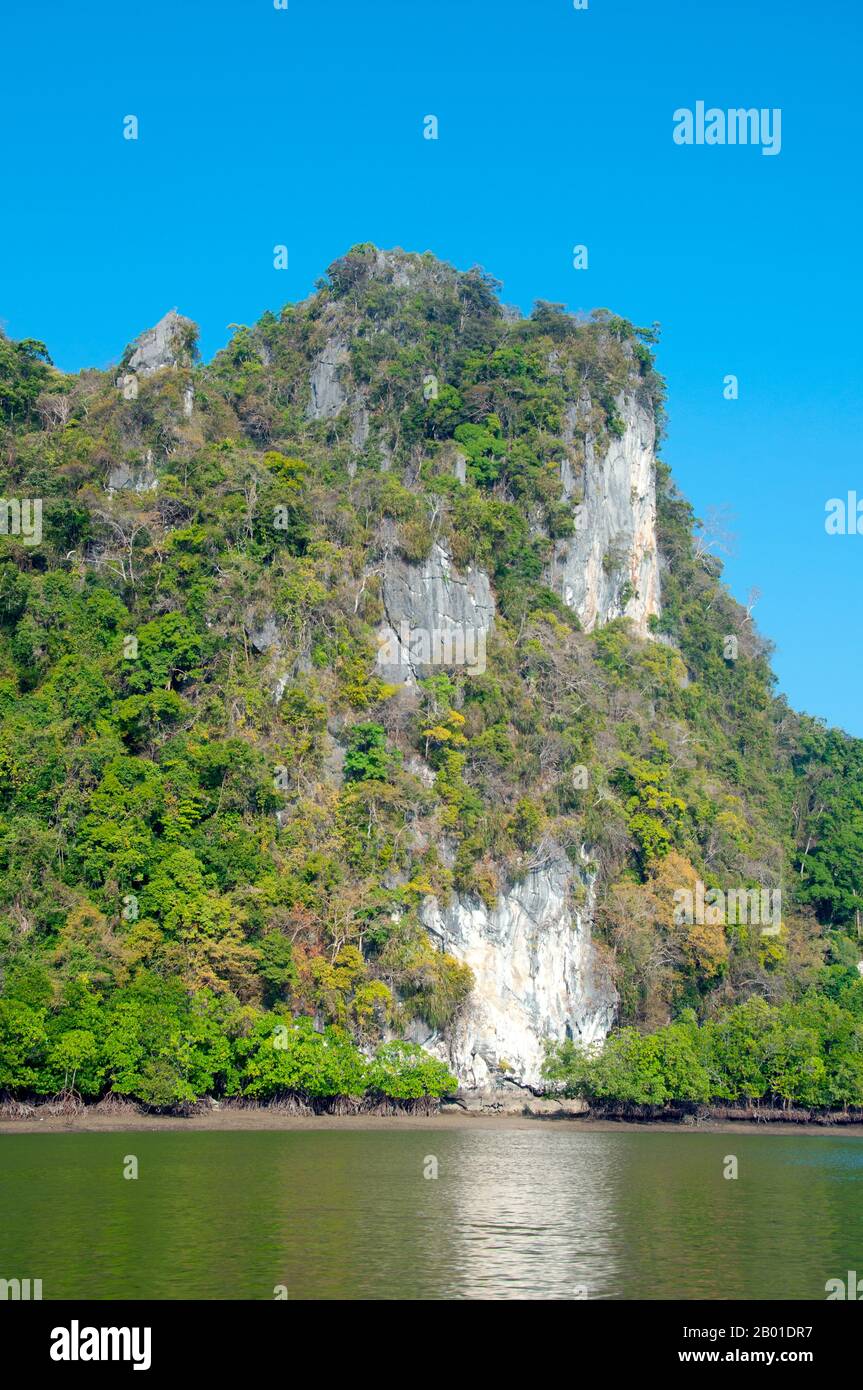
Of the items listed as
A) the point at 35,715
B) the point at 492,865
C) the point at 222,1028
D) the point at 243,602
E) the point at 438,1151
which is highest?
the point at 243,602

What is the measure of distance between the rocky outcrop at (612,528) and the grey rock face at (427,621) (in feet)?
32.4

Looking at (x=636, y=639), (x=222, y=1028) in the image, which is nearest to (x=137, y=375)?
(x=636, y=639)

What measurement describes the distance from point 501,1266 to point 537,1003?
27820 mm

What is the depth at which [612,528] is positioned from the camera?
207ft

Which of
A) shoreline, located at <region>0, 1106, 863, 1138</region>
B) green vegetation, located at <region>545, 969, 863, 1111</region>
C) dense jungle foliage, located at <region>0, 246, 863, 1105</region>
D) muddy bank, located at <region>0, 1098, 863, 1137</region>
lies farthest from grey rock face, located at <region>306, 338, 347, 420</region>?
shoreline, located at <region>0, 1106, 863, 1138</region>

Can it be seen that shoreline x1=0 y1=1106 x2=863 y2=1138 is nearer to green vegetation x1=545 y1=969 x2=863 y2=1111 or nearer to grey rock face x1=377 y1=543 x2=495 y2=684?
green vegetation x1=545 y1=969 x2=863 y2=1111

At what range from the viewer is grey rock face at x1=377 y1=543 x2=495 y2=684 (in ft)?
158

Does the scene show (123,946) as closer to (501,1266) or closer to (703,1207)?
(703,1207)

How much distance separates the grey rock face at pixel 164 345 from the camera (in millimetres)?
55031

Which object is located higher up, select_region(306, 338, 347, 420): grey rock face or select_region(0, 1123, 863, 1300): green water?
select_region(306, 338, 347, 420): grey rock face

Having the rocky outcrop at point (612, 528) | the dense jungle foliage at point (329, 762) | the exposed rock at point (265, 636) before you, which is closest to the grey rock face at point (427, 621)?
the dense jungle foliage at point (329, 762)

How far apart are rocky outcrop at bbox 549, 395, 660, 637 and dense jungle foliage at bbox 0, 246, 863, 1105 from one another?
3.25 ft

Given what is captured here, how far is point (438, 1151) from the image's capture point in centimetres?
3158
